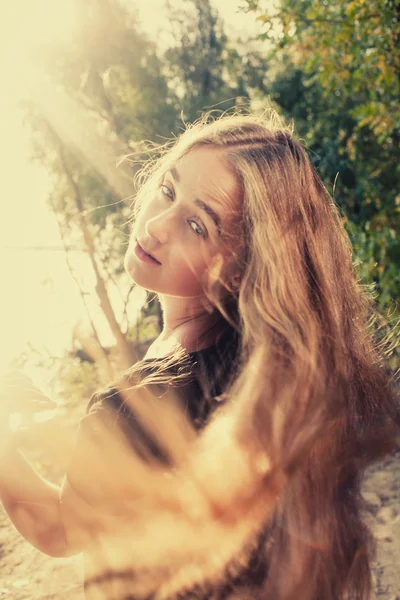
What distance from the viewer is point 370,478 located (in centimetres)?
388

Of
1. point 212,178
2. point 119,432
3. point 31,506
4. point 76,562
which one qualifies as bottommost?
point 76,562

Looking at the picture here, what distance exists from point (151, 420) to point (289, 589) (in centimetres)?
51

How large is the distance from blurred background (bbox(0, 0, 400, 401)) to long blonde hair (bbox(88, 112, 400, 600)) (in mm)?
1356

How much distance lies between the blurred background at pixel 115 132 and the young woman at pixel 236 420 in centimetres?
126

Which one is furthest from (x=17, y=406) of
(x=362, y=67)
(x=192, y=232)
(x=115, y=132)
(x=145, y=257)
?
(x=115, y=132)

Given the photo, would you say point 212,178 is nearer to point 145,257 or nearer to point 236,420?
point 145,257

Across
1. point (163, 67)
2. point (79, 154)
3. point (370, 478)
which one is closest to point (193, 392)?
point (370, 478)

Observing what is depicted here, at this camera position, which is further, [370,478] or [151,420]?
[370,478]

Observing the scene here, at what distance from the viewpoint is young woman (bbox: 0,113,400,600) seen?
3.75 feet

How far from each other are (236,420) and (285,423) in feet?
0.34

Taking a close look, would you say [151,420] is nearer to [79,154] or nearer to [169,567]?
[169,567]

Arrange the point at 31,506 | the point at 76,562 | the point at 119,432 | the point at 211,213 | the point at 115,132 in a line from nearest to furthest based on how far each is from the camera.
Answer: the point at 119,432
the point at 31,506
the point at 211,213
the point at 76,562
the point at 115,132

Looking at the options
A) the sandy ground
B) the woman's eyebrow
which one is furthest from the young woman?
the sandy ground

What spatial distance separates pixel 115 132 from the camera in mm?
9023
